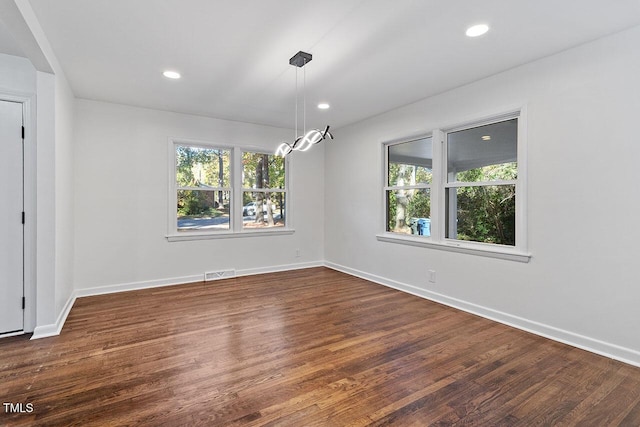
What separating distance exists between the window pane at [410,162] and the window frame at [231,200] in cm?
194

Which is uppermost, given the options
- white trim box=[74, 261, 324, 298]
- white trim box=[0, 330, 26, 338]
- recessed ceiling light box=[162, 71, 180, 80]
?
recessed ceiling light box=[162, 71, 180, 80]

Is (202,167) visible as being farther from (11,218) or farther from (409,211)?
(409,211)

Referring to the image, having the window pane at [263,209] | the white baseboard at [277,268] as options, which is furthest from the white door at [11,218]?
the window pane at [263,209]

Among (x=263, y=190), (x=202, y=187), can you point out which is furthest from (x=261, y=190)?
(x=202, y=187)

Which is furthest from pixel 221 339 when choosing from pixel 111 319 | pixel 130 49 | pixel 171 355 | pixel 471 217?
pixel 471 217

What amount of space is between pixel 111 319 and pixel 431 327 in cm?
331

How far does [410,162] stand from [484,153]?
107 centimetres

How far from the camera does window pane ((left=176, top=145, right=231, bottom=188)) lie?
4.80m

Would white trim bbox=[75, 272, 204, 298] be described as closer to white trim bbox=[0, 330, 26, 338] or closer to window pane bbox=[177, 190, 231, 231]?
window pane bbox=[177, 190, 231, 231]

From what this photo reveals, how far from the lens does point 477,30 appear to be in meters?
2.46

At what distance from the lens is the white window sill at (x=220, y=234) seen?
4680 millimetres

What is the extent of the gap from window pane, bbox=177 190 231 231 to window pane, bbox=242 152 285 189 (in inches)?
18.5

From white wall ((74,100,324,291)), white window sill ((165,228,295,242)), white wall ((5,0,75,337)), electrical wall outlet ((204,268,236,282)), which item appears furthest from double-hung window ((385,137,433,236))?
white wall ((5,0,75,337))

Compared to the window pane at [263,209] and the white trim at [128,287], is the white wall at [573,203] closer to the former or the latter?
the white trim at [128,287]
